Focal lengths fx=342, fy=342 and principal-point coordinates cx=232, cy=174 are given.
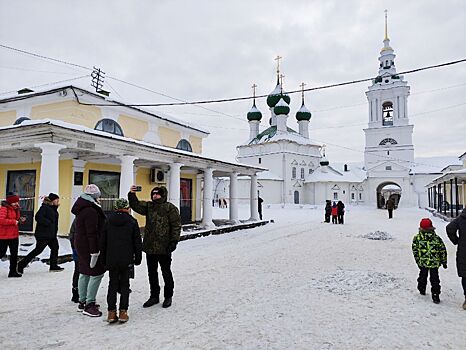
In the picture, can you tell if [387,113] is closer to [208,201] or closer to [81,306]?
[208,201]

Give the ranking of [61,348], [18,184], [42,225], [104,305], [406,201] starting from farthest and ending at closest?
[406,201] → [18,184] → [42,225] → [104,305] → [61,348]

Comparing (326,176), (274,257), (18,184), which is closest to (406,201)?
(326,176)

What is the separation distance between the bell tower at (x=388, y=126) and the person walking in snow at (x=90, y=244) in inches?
1736

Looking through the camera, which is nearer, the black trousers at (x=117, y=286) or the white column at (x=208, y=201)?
the black trousers at (x=117, y=286)

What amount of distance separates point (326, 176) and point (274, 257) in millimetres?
36371

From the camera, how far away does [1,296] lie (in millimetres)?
5430

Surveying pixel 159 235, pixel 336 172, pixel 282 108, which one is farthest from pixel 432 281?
pixel 336 172

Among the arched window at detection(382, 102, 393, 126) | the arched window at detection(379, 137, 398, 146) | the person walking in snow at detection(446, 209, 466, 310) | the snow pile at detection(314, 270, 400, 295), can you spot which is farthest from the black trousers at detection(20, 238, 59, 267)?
the arched window at detection(382, 102, 393, 126)

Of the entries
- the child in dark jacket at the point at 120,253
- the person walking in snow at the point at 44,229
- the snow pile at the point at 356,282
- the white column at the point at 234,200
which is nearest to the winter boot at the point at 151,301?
the child in dark jacket at the point at 120,253

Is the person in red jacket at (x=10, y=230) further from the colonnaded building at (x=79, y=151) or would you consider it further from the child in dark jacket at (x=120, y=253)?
the child in dark jacket at (x=120, y=253)

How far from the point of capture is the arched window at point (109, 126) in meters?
12.5

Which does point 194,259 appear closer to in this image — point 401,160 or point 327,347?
point 327,347

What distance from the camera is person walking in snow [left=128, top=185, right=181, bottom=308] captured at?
4879 mm

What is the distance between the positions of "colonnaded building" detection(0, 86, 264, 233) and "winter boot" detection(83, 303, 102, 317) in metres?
4.74
